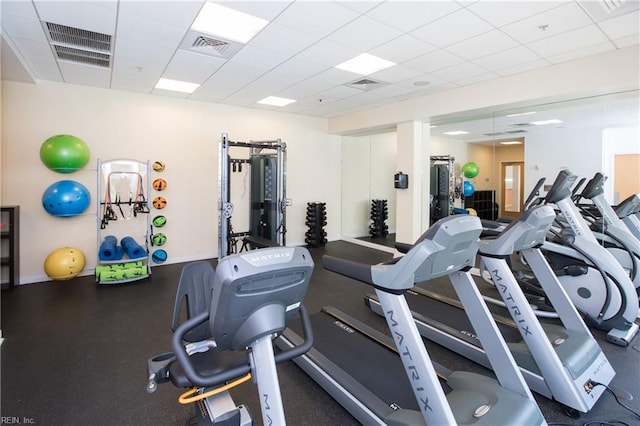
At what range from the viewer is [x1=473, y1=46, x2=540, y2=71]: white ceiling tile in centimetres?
362

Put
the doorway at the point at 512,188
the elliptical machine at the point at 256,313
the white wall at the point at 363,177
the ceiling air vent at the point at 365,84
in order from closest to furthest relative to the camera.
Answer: the elliptical machine at the point at 256,313
the ceiling air vent at the point at 365,84
the doorway at the point at 512,188
the white wall at the point at 363,177

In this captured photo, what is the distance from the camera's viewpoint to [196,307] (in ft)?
5.83

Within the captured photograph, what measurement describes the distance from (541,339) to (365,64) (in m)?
3.35

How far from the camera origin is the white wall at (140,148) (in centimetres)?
457

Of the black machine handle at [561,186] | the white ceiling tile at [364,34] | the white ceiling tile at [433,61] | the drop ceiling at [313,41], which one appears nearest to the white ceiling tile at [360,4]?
the drop ceiling at [313,41]

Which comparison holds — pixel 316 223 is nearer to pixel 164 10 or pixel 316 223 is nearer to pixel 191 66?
pixel 191 66

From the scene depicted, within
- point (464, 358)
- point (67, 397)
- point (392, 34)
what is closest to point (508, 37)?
point (392, 34)

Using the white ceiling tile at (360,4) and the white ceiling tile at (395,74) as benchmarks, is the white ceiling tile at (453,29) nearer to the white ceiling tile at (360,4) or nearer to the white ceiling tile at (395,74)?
the white ceiling tile at (360,4)

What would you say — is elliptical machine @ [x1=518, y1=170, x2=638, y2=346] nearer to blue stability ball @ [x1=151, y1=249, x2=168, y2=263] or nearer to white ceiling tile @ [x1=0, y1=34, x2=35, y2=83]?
blue stability ball @ [x1=151, y1=249, x2=168, y2=263]

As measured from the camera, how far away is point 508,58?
3811 millimetres

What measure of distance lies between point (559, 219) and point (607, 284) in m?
1.10

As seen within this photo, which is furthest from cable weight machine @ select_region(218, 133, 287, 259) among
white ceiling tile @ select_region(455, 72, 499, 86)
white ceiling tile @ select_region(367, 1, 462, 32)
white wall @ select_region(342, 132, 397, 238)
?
white wall @ select_region(342, 132, 397, 238)

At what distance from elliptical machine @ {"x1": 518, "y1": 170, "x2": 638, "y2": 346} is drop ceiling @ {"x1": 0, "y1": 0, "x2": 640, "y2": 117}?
1464 mm

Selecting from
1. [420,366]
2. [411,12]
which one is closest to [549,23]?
[411,12]
